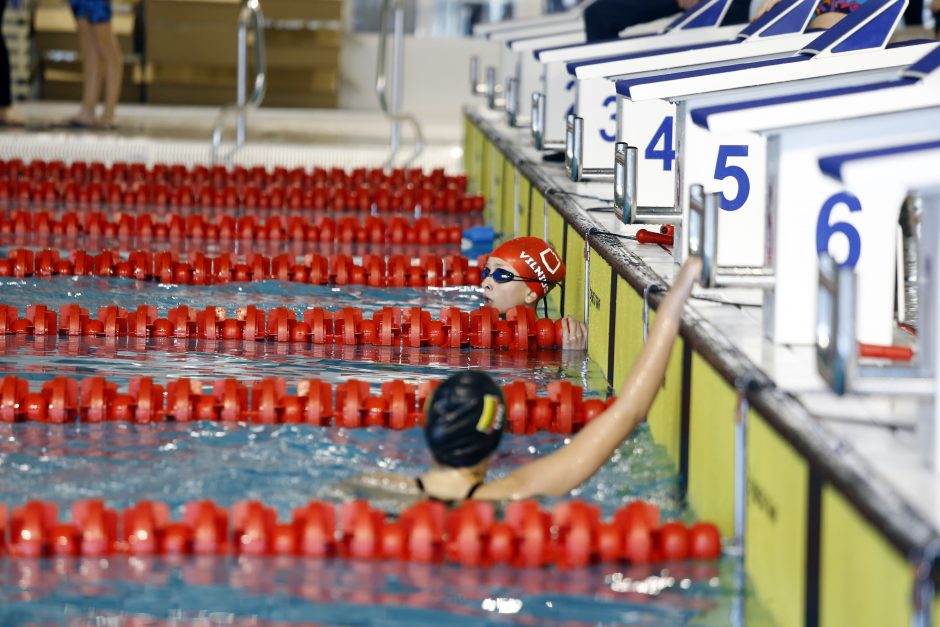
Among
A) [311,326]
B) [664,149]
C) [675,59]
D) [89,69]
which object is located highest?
[89,69]

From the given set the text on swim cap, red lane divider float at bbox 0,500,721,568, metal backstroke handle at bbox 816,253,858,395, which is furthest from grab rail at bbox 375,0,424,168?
metal backstroke handle at bbox 816,253,858,395

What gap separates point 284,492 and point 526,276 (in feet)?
6.15

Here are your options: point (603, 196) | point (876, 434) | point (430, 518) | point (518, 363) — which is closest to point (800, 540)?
point (876, 434)

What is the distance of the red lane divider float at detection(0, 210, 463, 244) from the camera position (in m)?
7.45

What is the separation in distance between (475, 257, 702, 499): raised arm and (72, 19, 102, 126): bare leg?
842cm

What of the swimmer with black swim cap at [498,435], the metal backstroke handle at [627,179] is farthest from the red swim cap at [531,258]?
the swimmer with black swim cap at [498,435]

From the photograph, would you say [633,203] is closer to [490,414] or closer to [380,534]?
[490,414]

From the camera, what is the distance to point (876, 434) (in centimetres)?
249

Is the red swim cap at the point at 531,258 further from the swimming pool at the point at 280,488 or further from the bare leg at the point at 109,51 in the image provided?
the bare leg at the point at 109,51

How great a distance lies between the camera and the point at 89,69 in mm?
10992

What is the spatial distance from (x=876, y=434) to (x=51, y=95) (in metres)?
13.4

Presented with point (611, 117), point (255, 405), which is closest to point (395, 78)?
point (611, 117)

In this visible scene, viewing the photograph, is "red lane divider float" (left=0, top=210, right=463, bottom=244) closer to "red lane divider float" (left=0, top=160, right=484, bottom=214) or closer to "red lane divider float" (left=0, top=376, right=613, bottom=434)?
"red lane divider float" (left=0, top=160, right=484, bottom=214)

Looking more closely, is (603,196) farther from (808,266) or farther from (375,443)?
(808,266)
